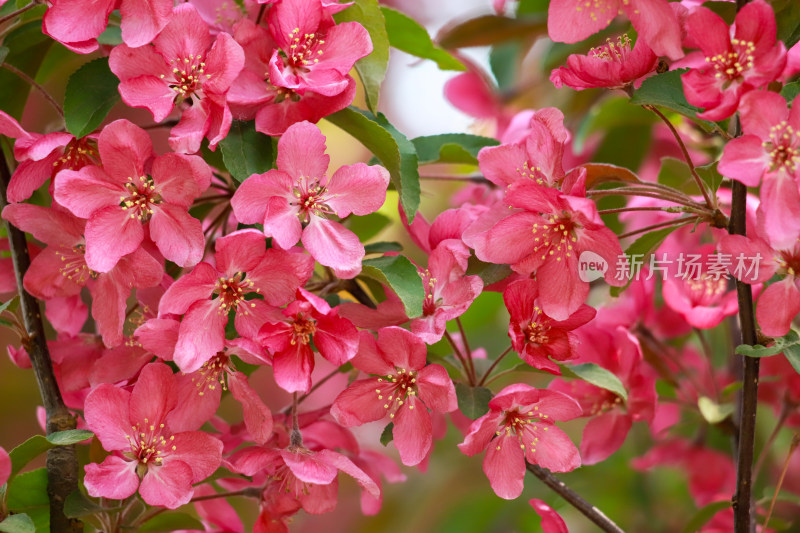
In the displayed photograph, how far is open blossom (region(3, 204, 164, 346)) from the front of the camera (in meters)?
0.85

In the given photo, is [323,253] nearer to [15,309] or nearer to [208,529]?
[15,309]

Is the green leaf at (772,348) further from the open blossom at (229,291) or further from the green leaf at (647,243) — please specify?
the open blossom at (229,291)

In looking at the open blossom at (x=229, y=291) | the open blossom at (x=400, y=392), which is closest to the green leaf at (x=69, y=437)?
the open blossom at (x=229, y=291)

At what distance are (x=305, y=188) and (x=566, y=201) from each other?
9.7 inches

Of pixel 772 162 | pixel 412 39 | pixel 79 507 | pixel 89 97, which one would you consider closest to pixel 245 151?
pixel 89 97

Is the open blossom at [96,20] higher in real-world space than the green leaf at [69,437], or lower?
higher

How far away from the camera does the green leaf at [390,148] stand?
34.1 inches

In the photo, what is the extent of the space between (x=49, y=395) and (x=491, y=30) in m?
0.99

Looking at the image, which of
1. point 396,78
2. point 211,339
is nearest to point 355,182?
point 211,339

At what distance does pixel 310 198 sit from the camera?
833mm

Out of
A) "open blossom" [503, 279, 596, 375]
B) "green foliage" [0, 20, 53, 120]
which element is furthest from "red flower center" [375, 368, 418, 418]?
"green foliage" [0, 20, 53, 120]

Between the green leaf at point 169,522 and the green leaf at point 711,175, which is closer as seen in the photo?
the green leaf at point 711,175

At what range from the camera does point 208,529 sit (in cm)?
107

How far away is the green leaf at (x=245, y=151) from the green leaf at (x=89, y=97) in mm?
130
